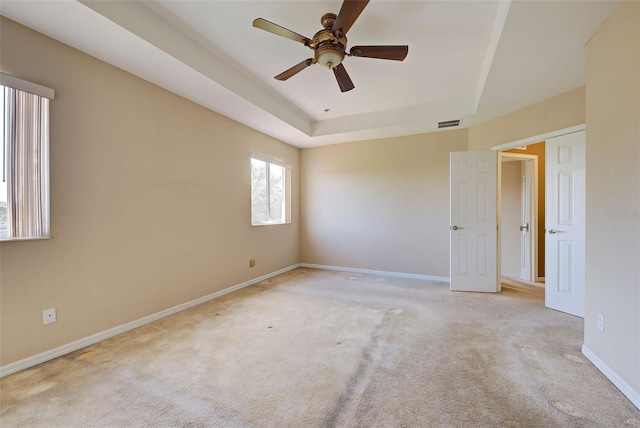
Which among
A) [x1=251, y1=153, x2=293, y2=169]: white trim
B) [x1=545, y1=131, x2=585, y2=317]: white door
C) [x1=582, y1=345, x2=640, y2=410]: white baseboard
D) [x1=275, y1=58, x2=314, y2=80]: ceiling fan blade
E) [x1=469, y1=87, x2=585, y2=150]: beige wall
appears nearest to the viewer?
[x1=582, y1=345, x2=640, y2=410]: white baseboard

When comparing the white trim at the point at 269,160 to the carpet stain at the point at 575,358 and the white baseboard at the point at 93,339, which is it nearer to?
the white baseboard at the point at 93,339

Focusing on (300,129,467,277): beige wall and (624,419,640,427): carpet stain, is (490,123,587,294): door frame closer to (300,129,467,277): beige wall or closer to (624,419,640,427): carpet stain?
(300,129,467,277): beige wall

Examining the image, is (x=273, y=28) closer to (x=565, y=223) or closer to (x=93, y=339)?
(x=93, y=339)

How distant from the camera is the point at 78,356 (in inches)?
84.4

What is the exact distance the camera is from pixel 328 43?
2105 mm

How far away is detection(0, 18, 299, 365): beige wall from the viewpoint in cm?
201

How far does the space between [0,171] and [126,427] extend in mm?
1986

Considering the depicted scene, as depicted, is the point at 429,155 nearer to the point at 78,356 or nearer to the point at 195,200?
the point at 195,200

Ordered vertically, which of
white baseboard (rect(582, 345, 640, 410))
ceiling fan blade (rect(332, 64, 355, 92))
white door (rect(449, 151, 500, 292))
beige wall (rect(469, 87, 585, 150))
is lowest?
white baseboard (rect(582, 345, 640, 410))

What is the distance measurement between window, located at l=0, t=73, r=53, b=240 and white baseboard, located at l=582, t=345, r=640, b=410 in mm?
4241

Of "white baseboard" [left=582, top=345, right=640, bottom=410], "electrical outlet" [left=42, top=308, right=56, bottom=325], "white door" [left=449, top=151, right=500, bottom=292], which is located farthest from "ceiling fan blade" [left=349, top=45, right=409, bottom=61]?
"electrical outlet" [left=42, top=308, right=56, bottom=325]

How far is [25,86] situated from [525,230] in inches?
256

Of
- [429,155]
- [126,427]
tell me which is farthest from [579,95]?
[126,427]

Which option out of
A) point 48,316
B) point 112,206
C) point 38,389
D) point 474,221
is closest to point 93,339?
point 48,316
